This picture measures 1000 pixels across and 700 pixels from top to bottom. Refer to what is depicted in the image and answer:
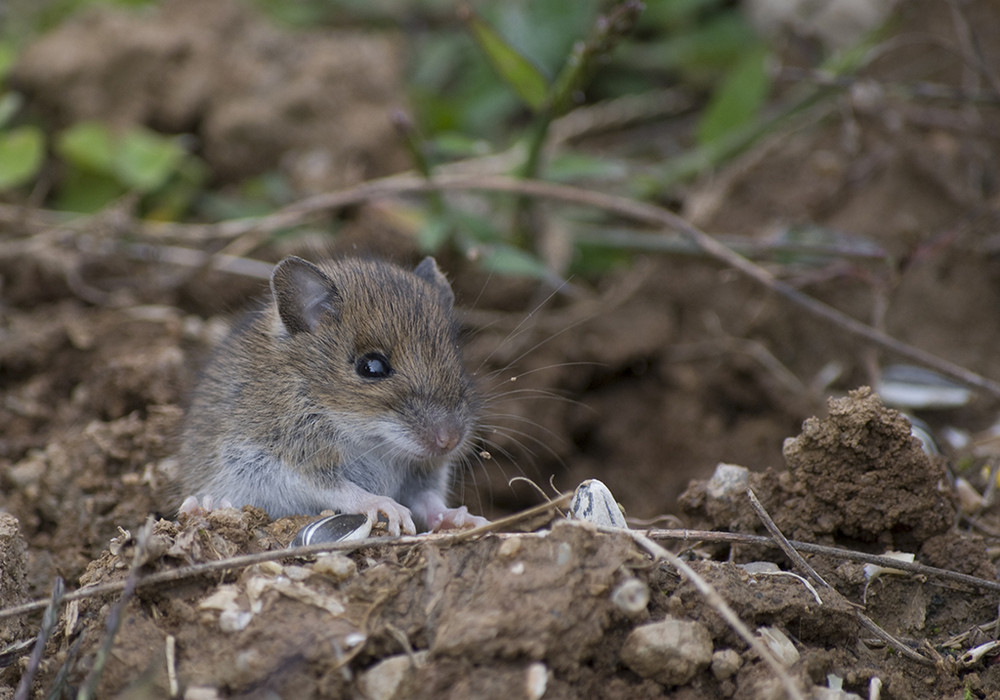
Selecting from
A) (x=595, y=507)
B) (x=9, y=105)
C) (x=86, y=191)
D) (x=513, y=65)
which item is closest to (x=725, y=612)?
(x=595, y=507)

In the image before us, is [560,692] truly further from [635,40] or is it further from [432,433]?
[635,40]

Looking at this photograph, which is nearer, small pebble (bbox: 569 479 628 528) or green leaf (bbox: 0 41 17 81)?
small pebble (bbox: 569 479 628 528)

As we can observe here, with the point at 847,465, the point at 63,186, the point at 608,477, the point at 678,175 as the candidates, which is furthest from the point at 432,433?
the point at 63,186

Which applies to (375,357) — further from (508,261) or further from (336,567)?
(508,261)

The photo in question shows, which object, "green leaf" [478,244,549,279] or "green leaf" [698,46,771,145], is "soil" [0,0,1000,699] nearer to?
"green leaf" [698,46,771,145]

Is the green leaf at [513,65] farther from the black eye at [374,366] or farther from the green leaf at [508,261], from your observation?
the black eye at [374,366]

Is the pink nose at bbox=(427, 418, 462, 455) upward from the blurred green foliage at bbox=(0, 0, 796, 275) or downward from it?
downward

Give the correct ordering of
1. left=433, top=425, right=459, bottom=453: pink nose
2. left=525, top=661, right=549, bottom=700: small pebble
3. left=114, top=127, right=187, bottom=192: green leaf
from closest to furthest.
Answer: left=525, top=661, right=549, bottom=700: small pebble < left=433, top=425, right=459, bottom=453: pink nose < left=114, top=127, right=187, bottom=192: green leaf

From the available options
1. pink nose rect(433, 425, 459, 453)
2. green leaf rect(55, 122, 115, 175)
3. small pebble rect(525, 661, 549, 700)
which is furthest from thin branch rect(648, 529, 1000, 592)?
green leaf rect(55, 122, 115, 175)
